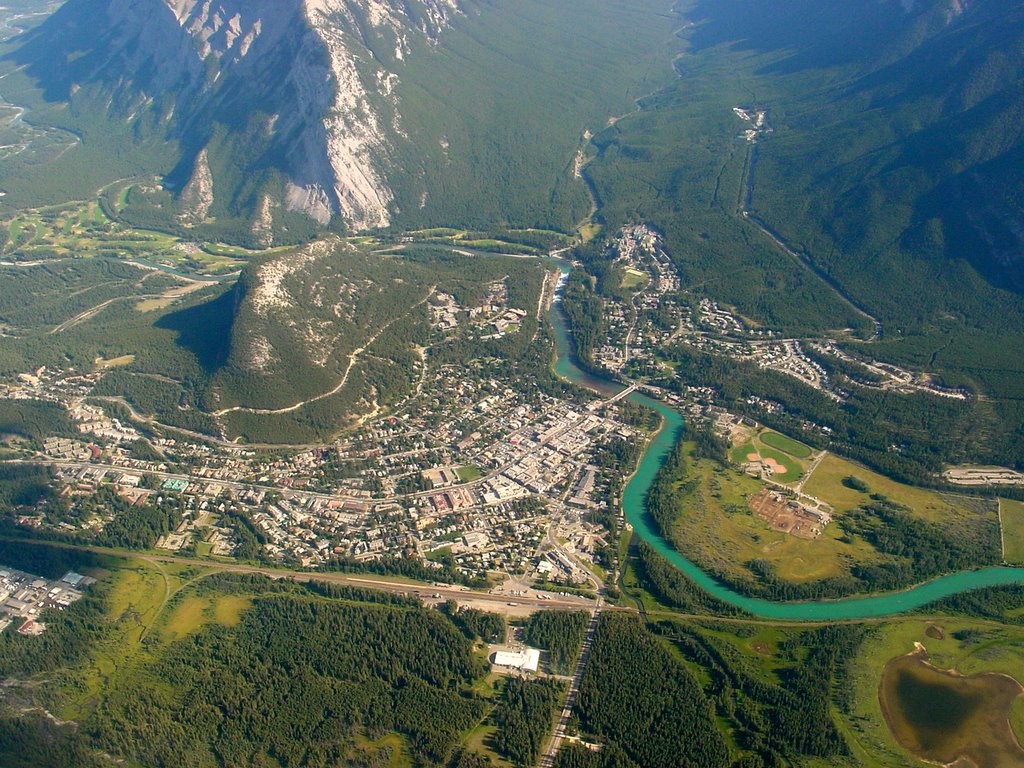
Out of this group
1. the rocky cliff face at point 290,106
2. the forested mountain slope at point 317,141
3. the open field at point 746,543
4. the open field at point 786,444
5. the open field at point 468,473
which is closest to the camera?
the open field at point 746,543

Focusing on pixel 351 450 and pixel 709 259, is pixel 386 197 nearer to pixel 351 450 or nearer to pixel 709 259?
pixel 709 259

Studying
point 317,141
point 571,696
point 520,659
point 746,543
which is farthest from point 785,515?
point 317,141

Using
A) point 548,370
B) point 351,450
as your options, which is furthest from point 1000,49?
point 351,450

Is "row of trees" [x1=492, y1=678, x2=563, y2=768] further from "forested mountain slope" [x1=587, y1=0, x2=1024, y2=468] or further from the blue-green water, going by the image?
"forested mountain slope" [x1=587, y1=0, x2=1024, y2=468]

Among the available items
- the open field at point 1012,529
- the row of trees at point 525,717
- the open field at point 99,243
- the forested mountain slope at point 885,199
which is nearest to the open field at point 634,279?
the forested mountain slope at point 885,199

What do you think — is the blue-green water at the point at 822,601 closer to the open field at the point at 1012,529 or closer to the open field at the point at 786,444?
the open field at the point at 1012,529
